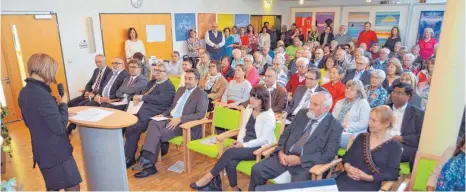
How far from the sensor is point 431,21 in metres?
8.10

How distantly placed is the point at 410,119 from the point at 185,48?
19.9 ft

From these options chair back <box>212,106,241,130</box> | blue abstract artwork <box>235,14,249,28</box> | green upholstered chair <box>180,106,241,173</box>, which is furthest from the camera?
blue abstract artwork <box>235,14,249,28</box>

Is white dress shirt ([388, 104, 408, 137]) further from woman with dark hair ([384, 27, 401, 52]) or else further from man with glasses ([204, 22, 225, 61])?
man with glasses ([204, 22, 225, 61])

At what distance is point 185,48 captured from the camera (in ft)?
26.8

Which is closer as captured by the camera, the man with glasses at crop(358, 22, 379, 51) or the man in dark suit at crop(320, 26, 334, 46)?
the man with glasses at crop(358, 22, 379, 51)

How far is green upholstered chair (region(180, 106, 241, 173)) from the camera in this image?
3.16 meters

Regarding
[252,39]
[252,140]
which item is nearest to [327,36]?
[252,39]

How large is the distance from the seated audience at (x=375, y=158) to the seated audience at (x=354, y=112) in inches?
30.9

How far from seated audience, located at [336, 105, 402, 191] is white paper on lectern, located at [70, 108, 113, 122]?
1842mm

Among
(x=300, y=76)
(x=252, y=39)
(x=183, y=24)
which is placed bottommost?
(x=300, y=76)

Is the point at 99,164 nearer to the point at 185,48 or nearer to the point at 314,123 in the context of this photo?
the point at 314,123

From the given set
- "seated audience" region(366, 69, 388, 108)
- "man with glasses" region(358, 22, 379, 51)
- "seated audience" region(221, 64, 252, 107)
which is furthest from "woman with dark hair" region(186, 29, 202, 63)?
"seated audience" region(366, 69, 388, 108)

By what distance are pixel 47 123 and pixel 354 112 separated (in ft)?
8.87

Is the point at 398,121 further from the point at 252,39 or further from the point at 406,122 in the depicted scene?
the point at 252,39
